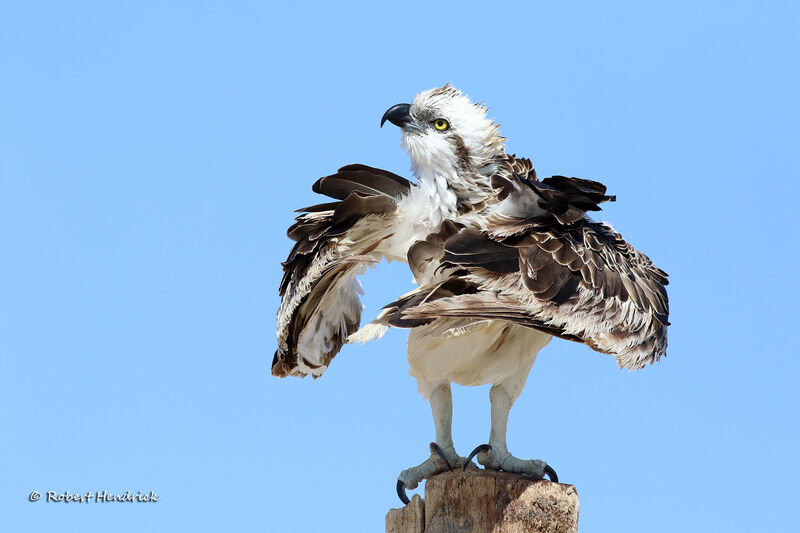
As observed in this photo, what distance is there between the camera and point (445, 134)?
22.0 ft

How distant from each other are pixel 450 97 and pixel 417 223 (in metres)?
0.96

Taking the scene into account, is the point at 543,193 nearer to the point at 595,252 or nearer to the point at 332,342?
the point at 595,252

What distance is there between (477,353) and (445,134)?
62.8 inches

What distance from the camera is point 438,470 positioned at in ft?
22.8

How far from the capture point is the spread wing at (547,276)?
223 inches

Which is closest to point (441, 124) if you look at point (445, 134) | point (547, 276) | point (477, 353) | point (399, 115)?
point (445, 134)

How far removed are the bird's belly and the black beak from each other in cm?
149

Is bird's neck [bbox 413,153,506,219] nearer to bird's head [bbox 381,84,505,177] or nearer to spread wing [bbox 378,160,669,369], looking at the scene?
bird's head [bbox 381,84,505,177]

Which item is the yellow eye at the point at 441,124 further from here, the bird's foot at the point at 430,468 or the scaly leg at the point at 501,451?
the bird's foot at the point at 430,468

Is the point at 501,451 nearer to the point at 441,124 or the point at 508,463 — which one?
the point at 508,463

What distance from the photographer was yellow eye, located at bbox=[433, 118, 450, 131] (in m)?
6.71

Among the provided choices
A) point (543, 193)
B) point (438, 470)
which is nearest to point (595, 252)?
point (543, 193)

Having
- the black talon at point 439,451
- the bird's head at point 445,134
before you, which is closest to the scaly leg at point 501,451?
the black talon at point 439,451

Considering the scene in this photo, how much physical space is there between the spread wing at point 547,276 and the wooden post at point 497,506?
1.02m
